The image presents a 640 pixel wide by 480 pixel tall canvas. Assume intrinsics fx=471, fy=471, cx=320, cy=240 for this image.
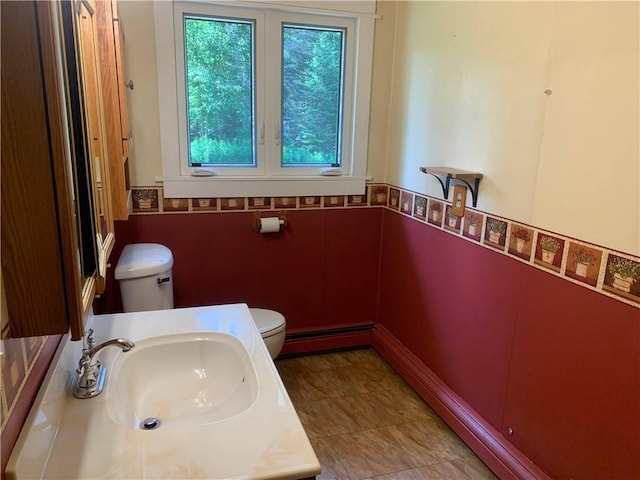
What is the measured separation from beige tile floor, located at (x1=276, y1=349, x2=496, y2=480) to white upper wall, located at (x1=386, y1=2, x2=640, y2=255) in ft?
3.40

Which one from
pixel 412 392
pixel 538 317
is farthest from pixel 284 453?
Answer: pixel 412 392

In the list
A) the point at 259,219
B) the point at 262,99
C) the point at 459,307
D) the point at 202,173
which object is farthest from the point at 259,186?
the point at 459,307

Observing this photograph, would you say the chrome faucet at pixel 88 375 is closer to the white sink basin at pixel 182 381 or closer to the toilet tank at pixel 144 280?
the white sink basin at pixel 182 381

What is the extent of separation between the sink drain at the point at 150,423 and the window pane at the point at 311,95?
1.66 metres

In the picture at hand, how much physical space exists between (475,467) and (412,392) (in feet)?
1.82

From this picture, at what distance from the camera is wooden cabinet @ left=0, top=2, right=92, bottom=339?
0.62 metres

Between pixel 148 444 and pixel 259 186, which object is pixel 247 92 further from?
pixel 148 444

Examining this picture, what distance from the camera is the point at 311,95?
2518mm

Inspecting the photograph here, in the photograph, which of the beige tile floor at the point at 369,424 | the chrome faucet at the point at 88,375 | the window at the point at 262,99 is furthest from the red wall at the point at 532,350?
the chrome faucet at the point at 88,375

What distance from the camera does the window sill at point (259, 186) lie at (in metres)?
2.36

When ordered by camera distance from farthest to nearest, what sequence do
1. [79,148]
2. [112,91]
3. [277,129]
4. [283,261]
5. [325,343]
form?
[325,343], [283,261], [277,129], [112,91], [79,148]

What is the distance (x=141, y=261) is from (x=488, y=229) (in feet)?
4.63

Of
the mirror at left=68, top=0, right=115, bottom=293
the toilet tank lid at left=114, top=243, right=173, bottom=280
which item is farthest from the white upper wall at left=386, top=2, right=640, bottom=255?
the mirror at left=68, top=0, right=115, bottom=293

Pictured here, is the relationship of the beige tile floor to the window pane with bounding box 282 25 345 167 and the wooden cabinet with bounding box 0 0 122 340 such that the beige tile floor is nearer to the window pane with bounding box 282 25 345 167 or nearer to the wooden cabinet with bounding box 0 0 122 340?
the window pane with bounding box 282 25 345 167
